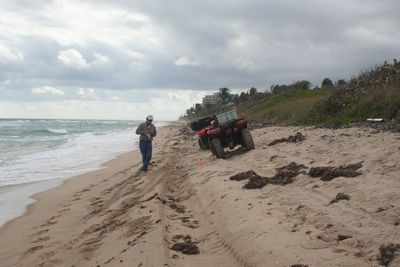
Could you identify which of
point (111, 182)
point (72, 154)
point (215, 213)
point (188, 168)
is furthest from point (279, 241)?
point (72, 154)

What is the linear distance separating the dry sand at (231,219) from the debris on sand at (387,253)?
0.18ft

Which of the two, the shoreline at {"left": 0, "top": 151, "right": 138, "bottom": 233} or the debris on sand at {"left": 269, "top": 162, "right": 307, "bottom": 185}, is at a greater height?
the debris on sand at {"left": 269, "top": 162, "right": 307, "bottom": 185}

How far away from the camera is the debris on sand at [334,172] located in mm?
7283

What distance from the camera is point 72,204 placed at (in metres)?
Answer: 10.1

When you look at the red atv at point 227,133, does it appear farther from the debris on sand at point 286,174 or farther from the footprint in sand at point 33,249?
the footprint in sand at point 33,249

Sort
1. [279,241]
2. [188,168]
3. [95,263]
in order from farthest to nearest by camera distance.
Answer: [188,168] → [95,263] → [279,241]

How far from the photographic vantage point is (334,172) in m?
7.43

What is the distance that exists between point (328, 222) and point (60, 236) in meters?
4.39

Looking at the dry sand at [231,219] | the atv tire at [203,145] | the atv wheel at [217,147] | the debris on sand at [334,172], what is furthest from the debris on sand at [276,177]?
the atv tire at [203,145]

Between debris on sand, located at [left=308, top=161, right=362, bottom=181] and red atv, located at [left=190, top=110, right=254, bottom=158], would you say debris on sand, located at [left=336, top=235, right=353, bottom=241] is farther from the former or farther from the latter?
red atv, located at [left=190, top=110, right=254, bottom=158]

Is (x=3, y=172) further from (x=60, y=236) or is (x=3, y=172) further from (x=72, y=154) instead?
(x=60, y=236)

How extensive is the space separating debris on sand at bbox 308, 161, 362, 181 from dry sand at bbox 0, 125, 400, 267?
14 cm

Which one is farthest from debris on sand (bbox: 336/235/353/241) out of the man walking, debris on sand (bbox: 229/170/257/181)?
the man walking

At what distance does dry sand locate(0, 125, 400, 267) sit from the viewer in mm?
4781
